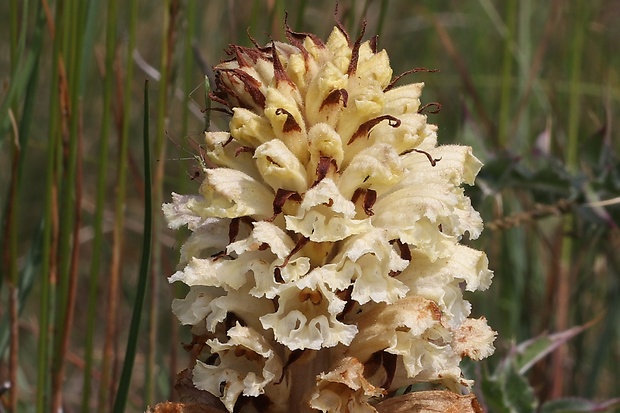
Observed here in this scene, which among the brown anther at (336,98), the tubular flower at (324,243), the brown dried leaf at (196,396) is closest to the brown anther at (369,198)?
the tubular flower at (324,243)

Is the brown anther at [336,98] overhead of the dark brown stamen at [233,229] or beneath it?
overhead

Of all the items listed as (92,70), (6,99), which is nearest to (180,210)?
(6,99)

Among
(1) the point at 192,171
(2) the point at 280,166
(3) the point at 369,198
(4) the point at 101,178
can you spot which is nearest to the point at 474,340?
(3) the point at 369,198

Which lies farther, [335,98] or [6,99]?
[6,99]

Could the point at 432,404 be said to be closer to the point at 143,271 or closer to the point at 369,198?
the point at 369,198

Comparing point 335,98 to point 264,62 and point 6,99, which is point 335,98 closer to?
point 264,62

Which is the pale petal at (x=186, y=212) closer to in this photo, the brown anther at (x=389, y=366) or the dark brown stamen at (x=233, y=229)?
the dark brown stamen at (x=233, y=229)
